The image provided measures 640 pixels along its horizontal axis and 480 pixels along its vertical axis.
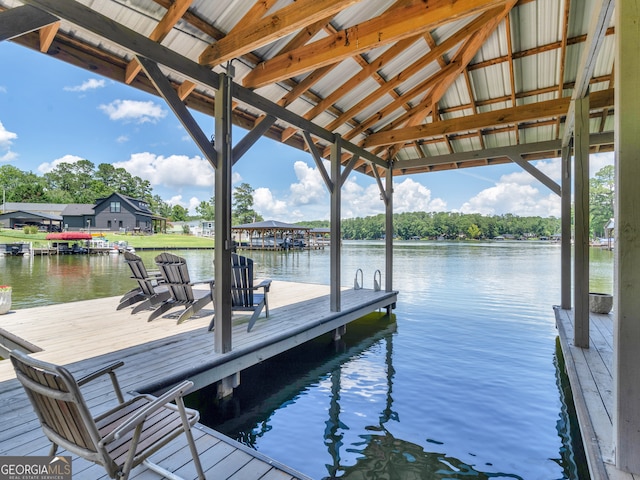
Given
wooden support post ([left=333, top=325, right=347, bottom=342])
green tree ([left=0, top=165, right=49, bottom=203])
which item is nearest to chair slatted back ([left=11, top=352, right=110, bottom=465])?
wooden support post ([left=333, top=325, right=347, bottom=342])

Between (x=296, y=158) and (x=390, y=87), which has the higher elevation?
(x=296, y=158)

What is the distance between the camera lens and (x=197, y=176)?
230 ft

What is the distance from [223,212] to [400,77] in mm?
3282

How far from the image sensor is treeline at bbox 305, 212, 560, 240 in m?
48.1

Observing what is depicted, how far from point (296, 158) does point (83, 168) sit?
1283 inches

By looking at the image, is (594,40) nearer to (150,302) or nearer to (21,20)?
(21,20)

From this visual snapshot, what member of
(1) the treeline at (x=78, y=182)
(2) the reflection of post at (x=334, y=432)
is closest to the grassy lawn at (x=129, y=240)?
(1) the treeline at (x=78, y=182)

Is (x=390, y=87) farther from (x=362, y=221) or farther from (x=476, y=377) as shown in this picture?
(x=362, y=221)

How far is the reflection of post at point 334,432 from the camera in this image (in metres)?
2.54

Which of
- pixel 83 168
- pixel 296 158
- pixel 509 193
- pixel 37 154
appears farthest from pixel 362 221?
pixel 37 154

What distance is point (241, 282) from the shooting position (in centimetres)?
460

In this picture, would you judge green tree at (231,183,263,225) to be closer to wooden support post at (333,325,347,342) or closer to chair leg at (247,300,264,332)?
wooden support post at (333,325,347,342)

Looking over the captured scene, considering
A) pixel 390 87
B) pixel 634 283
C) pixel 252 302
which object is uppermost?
pixel 390 87

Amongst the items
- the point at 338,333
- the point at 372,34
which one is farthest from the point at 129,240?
the point at 372,34
